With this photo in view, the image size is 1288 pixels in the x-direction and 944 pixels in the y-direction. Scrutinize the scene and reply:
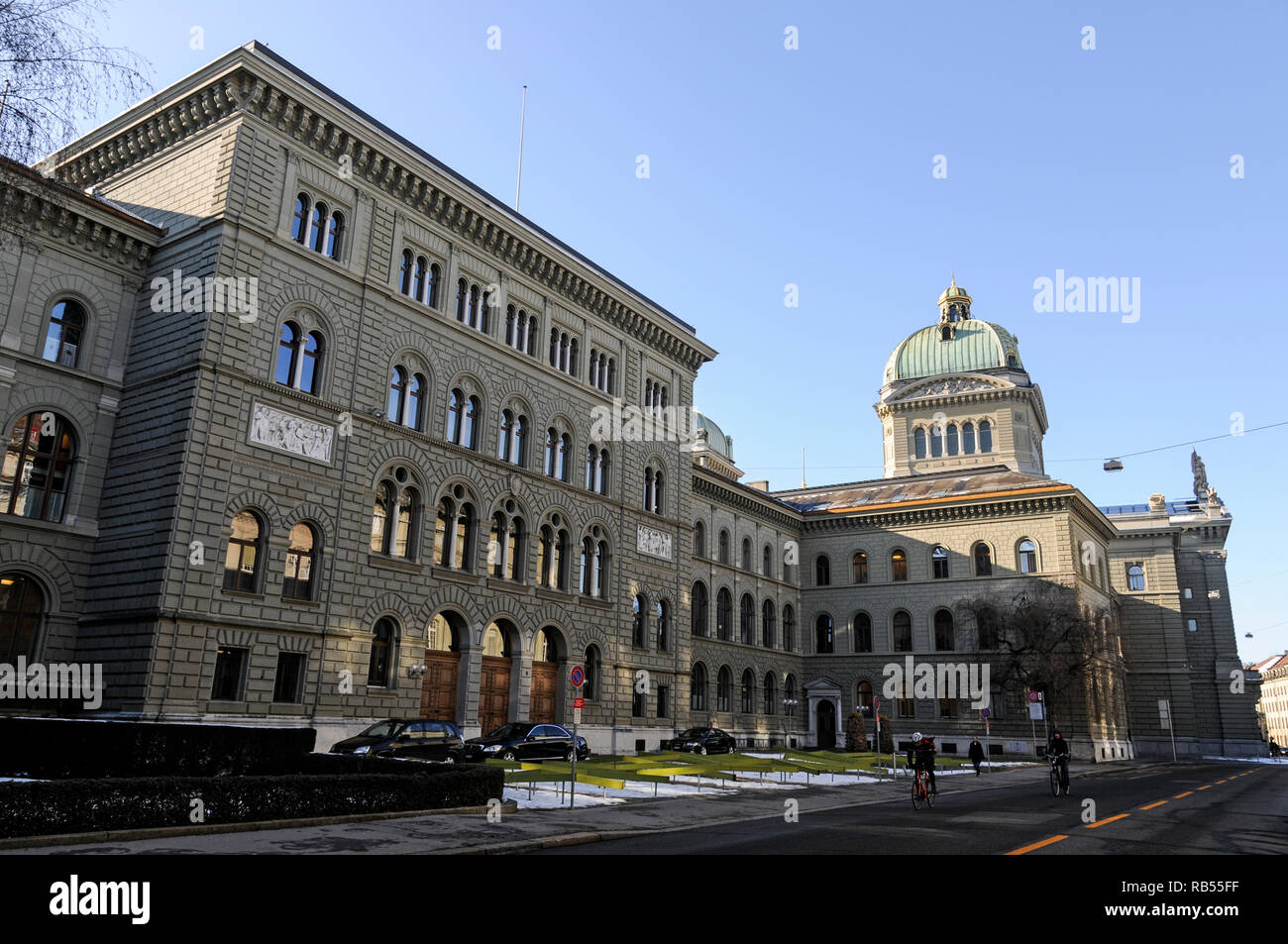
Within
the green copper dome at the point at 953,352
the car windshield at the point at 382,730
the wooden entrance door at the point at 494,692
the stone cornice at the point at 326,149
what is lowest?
the car windshield at the point at 382,730

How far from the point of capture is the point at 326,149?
3191 centimetres

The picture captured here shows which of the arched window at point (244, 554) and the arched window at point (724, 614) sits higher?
the arched window at point (724, 614)

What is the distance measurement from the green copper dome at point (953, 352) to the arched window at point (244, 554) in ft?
210

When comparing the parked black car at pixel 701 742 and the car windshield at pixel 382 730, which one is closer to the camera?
the car windshield at pixel 382 730

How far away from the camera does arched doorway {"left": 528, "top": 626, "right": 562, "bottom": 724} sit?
37.8 metres

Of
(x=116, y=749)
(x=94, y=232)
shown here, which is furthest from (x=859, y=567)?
(x=116, y=749)

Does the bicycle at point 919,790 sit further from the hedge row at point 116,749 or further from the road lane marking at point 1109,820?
the hedge row at point 116,749

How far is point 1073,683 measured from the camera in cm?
5712

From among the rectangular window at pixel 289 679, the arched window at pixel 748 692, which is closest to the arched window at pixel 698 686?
the arched window at pixel 748 692

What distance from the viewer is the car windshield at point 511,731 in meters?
31.0

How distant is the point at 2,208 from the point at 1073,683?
191ft

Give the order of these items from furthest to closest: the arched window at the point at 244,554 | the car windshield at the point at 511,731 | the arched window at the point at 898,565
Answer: the arched window at the point at 898,565 → the car windshield at the point at 511,731 → the arched window at the point at 244,554

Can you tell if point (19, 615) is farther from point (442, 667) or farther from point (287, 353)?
point (442, 667)

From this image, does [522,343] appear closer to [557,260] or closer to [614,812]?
[557,260]
